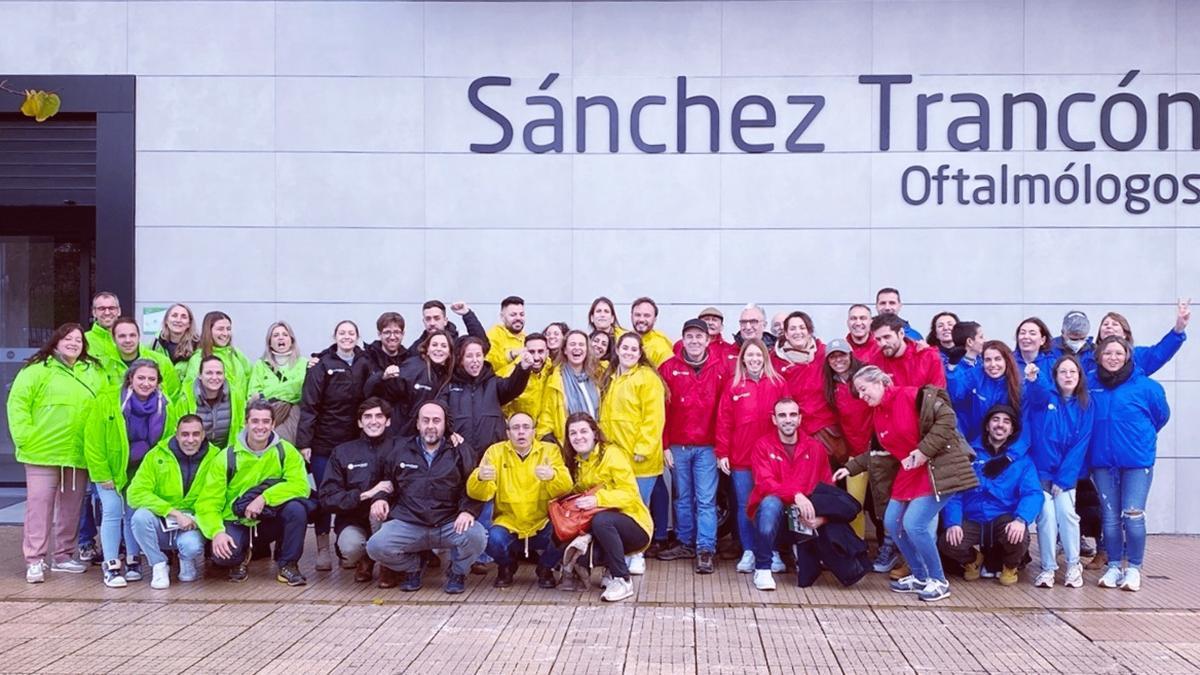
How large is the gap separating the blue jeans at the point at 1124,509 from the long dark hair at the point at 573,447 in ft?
11.3

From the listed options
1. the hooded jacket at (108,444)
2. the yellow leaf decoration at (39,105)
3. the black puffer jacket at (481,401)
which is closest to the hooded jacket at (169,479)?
the hooded jacket at (108,444)

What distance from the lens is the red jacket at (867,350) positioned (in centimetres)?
851

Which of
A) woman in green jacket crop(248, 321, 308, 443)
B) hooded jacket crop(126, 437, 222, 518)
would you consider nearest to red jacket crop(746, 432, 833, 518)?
woman in green jacket crop(248, 321, 308, 443)

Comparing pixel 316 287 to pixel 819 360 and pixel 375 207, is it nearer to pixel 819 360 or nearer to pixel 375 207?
pixel 375 207

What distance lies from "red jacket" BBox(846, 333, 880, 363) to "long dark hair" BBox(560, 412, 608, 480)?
201 centimetres

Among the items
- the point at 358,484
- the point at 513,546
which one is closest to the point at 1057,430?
the point at 513,546

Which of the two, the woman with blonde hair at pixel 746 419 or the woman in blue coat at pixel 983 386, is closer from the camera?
the woman in blue coat at pixel 983 386

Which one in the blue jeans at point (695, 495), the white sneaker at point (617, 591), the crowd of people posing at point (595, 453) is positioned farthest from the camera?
the blue jeans at point (695, 495)

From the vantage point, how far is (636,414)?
27.3 ft

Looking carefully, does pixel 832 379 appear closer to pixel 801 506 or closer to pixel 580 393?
pixel 801 506

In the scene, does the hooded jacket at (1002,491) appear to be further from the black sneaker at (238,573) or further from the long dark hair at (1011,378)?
the black sneaker at (238,573)

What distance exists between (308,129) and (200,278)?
171cm

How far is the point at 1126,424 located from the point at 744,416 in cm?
257

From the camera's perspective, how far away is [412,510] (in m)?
7.72
